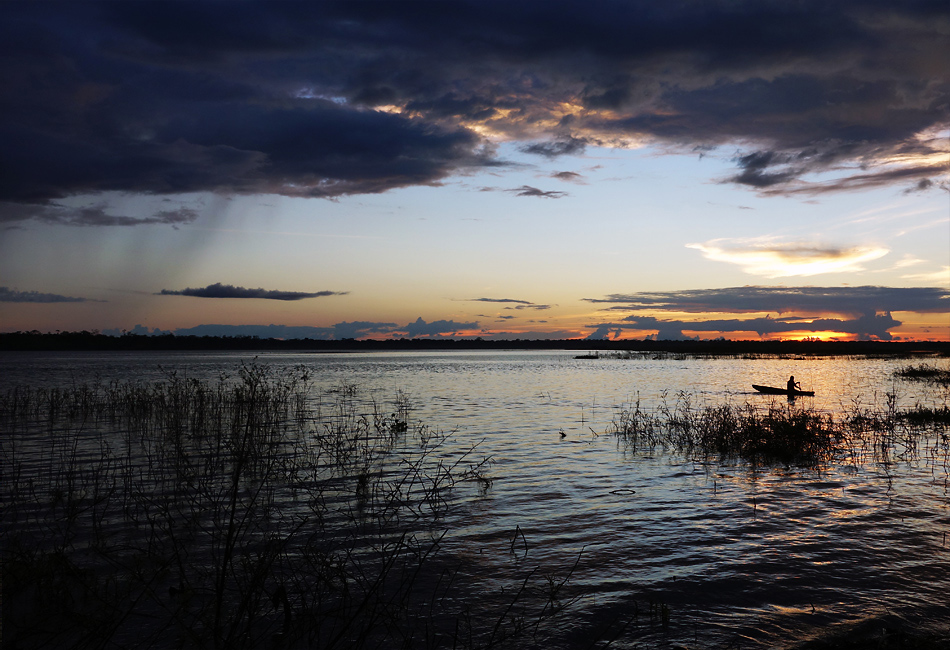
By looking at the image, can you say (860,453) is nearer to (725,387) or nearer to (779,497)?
(779,497)

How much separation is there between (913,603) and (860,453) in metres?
11.3

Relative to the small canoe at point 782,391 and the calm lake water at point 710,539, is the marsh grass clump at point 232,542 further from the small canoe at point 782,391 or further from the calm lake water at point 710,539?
the small canoe at point 782,391

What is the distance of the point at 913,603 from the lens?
7234mm

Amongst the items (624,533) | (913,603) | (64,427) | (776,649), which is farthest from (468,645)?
(64,427)

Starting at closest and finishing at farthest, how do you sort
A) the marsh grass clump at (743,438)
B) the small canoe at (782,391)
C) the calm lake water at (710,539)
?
the calm lake water at (710,539), the marsh grass clump at (743,438), the small canoe at (782,391)

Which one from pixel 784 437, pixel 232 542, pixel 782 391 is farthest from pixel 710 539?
pixel 782 391

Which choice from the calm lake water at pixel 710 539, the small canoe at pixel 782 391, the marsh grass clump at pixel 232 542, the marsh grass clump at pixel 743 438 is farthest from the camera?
the small canoe at pixel 782 391

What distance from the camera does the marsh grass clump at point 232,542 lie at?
6387 mm

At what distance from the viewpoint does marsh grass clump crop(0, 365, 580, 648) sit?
639cm

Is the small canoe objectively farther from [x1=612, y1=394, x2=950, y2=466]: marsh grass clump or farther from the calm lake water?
the calm lake water

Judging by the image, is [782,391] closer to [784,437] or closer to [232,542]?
[784,437]

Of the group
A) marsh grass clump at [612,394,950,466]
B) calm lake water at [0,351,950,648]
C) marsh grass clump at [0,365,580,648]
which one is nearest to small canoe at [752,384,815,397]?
marsh grass clump at [612,394,950,466]

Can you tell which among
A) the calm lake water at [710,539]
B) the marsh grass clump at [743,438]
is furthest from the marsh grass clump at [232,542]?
the marsh grass clump at [743,438]

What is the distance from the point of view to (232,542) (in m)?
4.37
